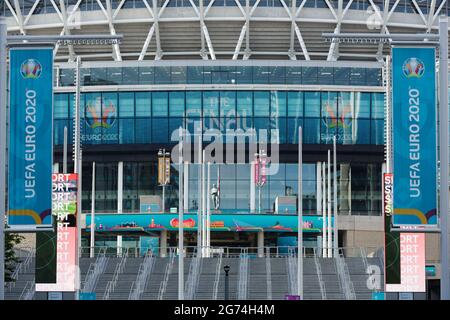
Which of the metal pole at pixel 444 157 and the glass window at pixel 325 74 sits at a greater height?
the glass window at pixel 325 74

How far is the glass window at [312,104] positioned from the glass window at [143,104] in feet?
40.1

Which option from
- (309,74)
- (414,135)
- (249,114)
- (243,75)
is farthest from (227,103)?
(414,135)

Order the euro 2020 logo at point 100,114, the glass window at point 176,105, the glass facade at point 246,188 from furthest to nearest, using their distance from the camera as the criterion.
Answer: the euro 2020 logo at point 100,114
the glass window at point 176,105
the glass facade at point 246,188

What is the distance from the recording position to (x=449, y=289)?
75.0 ft

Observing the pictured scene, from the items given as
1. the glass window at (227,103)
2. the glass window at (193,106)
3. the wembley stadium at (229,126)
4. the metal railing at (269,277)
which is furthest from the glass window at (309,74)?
the metal railing at (269,277)

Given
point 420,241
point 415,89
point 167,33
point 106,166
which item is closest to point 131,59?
point 167,33

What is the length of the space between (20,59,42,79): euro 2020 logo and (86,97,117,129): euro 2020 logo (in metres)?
57.0

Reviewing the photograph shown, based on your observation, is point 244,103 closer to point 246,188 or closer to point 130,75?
point 246,188

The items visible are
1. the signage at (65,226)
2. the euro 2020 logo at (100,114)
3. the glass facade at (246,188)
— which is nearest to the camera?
the signage at (65,226)

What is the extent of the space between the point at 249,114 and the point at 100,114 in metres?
11.7

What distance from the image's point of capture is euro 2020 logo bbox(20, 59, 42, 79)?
25703mm

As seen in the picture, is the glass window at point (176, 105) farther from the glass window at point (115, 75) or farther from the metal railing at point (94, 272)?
the metal railing at point (94, 272)

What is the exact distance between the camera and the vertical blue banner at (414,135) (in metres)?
24.3
